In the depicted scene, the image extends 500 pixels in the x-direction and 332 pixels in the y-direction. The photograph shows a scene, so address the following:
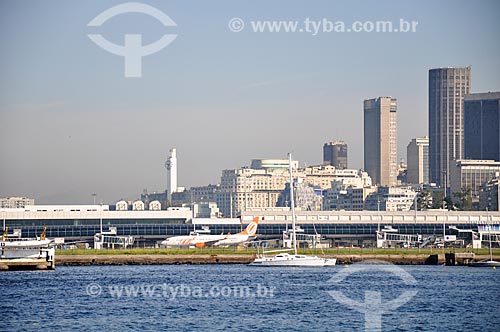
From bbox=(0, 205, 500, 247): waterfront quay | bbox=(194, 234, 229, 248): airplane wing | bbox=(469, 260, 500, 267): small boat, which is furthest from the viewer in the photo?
bbox=(0, 205, 500, 247): waterfront quay

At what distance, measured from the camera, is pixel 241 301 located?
7512 cm

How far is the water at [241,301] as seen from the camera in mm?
62531

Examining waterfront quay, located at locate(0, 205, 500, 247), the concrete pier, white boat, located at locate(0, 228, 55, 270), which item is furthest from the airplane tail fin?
white boat, located at locate(0, 228, 55, 270)

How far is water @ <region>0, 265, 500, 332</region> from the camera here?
6253cm

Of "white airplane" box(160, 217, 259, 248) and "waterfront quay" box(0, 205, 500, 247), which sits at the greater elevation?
"waterfront quay" box(0, 205, 500, 247)

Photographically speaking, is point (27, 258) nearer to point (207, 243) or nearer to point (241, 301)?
point (241, 301)

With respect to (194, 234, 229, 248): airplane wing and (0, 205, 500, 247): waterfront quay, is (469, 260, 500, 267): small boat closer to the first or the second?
(194, 234, 229, 248): airplane wing

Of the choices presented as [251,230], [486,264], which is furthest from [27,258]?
[251,230]

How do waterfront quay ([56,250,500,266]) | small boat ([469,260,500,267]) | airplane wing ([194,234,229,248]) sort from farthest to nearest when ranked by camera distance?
1. airplane wing ([194,234,229,248])
2. waterfront quay ([56,250,500,266])
3. small boat ([469,260,500,267])

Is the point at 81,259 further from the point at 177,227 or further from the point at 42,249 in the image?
the point at 177,227

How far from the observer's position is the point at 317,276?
10094cm

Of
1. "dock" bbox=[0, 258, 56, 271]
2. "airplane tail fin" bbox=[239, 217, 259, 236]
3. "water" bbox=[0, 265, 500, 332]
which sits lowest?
"water" bbox=[0, 265, 500, 332]

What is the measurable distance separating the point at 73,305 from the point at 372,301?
20092mm

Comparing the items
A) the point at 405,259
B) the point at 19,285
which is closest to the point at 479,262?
the point at 405,259
